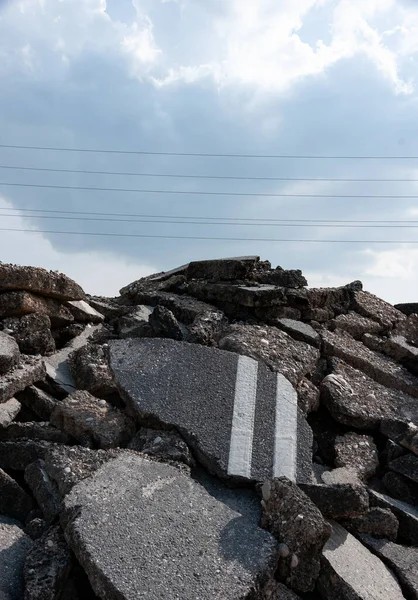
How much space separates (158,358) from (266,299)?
4.00 ft

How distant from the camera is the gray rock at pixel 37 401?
2.81 m

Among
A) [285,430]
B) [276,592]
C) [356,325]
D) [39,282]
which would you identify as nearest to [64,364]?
[39,282]

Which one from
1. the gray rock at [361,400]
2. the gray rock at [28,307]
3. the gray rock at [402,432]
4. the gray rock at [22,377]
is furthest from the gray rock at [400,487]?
the gray rock at [28,307]

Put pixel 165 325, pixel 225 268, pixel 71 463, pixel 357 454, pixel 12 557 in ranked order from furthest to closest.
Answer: pixel 225 268 < pixel 165 325 < pixel 357 454 < pixel 71 463 < pixel 12 557

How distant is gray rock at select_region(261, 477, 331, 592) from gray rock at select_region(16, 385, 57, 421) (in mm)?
1198

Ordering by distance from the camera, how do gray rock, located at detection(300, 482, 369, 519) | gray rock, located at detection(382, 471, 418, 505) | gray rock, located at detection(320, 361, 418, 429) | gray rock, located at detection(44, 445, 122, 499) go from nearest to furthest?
gray rock, located at detection(44, 445, 122, 499) < gray rock, located at detection(300, 482, 369, 519) < gray rock, located at detection(382, 471, 418, 505) < gray rock, located at detection(320, 361, 418, 429)

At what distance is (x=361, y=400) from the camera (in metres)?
3.29

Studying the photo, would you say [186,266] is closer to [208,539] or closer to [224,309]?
[224,309]

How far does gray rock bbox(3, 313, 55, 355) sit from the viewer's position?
3234 mm

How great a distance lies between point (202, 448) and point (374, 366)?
5.82 feet

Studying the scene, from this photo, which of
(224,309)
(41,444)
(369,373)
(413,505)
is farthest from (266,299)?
(41,444)

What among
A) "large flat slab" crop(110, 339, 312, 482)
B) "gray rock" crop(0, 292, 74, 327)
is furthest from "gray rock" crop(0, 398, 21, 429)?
"gray rock" crop(0, 292, 74, 327)

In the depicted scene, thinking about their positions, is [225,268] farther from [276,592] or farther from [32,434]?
[276,592]

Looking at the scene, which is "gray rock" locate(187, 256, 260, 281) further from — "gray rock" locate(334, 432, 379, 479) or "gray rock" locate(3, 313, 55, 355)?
"gray rock" locate(334, 432, 379, 479)
